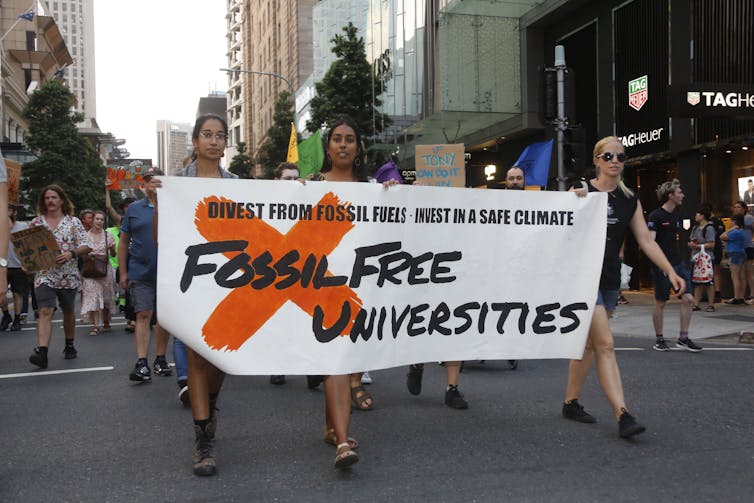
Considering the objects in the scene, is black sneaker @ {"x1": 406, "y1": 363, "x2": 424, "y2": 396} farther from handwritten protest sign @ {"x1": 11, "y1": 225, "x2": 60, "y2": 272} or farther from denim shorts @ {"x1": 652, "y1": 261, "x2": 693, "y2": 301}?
handwritten protest sign @ {"x1": 11, "y1": 225, "x2": 60, "y2": 272}

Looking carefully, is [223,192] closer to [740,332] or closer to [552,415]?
[552,415]

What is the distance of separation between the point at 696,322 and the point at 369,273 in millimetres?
8083

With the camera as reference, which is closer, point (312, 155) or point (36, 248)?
point (36, 248)

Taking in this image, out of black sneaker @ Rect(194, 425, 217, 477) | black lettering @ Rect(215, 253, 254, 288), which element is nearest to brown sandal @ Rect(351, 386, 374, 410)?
black sneaker @ Rect(194, 425, 217, 477)

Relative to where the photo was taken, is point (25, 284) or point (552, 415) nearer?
point (552, 415)

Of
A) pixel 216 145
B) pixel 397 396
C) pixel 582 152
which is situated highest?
pixel 582 152

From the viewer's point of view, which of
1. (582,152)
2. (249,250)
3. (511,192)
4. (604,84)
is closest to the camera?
(249,250)

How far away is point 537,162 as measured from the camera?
1073 cm

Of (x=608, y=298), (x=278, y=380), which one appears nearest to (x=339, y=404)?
(x=608, y=298)

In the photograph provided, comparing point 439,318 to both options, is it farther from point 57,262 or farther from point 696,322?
point 696,322

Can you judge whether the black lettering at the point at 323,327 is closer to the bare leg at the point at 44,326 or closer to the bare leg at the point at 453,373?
the bare leg at the point at 453,373

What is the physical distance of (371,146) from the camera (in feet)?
89.5

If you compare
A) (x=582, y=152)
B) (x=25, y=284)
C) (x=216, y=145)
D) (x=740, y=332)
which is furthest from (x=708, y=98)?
(x=25, y=284)

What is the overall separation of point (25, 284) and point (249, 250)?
983 centimetres
